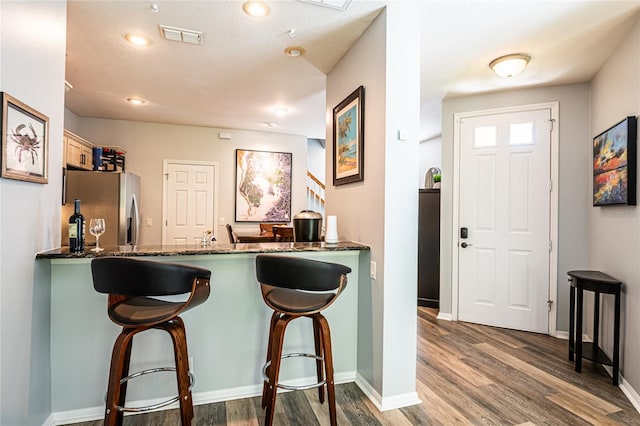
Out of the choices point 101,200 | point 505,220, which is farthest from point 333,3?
point 101,200

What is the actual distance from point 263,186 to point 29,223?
14.0 ft

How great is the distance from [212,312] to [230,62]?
217 cm

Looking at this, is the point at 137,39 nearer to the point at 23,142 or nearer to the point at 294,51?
the point at 294,51

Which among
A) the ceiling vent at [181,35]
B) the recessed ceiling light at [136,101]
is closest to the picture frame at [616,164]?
the ceiling vent at [181,35]

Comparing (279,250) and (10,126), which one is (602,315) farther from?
(10,126)

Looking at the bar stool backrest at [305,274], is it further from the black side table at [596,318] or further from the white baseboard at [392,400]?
the black side table at [596,318]

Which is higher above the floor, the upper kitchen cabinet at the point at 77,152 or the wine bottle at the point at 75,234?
the upper kitchen cabinet at the point at 77,152

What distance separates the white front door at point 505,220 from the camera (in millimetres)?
3514

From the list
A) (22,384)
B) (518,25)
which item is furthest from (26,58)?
(518,25)

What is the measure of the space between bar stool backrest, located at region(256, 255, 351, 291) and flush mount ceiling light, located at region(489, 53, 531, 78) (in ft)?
7.81

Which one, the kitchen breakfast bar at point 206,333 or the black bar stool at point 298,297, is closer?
the black bar stool at point 298,297

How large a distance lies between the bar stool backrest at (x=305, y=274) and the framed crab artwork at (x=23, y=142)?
124 cm

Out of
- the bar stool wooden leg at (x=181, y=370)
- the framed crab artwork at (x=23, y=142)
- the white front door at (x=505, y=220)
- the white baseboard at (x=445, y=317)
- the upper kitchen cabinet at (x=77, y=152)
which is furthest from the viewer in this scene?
the white baseboard at (x=445, y=317)

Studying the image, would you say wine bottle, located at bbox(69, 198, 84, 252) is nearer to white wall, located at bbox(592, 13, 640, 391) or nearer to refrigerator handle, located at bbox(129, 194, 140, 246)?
refrigerator handle, located at bbox(129, 194, 140, 246)
